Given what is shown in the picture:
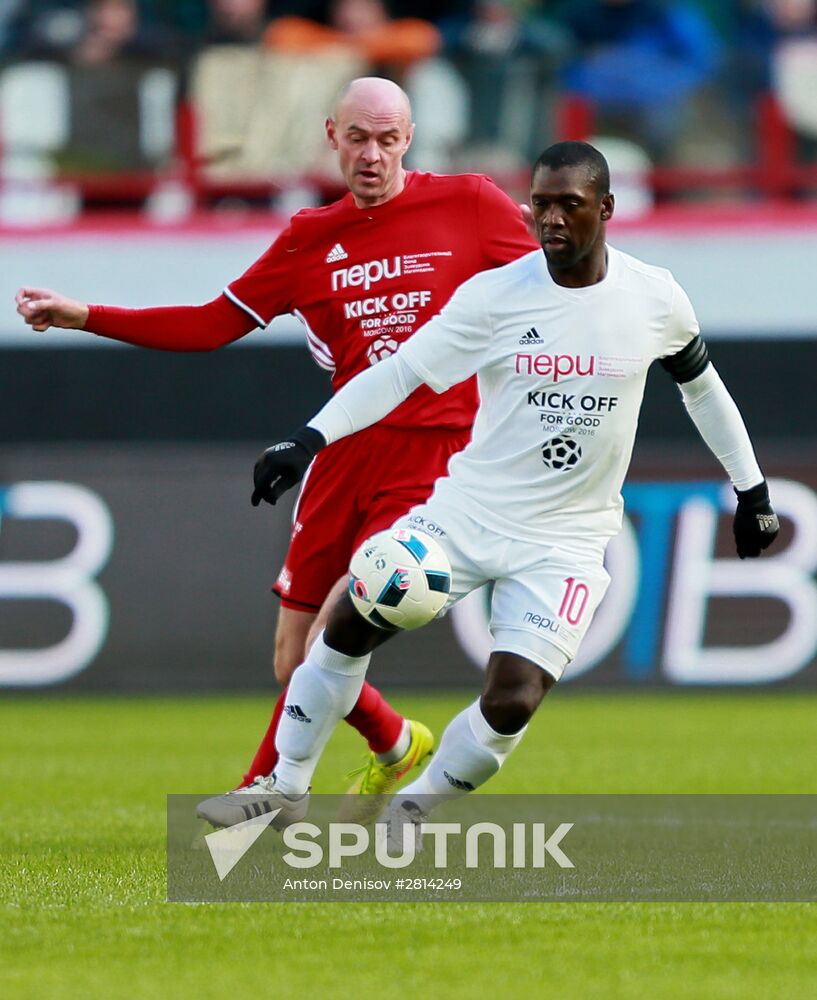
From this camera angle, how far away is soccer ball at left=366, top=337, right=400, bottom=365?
6.16 meters

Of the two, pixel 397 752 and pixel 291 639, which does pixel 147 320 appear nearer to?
pixel 291 639

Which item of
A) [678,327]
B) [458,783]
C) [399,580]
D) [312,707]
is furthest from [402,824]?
[678,327]

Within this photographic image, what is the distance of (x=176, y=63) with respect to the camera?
13.1 metres

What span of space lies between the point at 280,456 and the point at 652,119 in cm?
860

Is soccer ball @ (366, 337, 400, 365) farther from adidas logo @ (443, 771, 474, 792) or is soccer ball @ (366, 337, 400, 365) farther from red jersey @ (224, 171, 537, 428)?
adidas logo @ (443, 771, 474, 792)

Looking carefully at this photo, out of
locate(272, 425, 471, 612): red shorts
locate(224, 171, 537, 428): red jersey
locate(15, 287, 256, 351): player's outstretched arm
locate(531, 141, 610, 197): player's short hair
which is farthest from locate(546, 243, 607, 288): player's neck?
locate(15, 287, 256, 351): player's outstretched arm

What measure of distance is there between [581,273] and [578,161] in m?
0.35

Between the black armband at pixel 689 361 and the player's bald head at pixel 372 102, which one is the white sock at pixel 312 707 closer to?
the black armband at pixel 689 361

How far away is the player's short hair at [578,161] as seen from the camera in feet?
17.4

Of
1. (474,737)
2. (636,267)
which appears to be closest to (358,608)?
(474,737)

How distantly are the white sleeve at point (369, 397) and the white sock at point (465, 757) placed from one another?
0.87m

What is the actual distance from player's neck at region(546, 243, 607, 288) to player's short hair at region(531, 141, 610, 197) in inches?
7.9

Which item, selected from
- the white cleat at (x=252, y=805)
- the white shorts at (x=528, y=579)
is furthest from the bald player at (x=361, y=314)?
the white shorts at (x=528, y=579)

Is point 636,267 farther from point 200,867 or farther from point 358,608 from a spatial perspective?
Result: point 200,867
